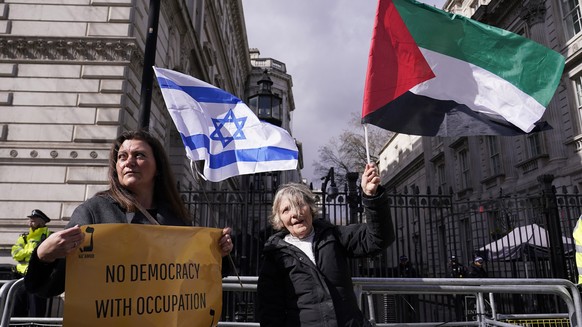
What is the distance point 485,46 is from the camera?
14.0ft

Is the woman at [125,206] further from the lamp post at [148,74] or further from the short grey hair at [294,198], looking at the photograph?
the lamp post at [148,74]

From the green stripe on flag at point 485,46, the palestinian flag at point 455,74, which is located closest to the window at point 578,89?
the green stripe on flag at point 485,46

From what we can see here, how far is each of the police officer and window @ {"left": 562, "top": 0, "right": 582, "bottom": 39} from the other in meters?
20.3

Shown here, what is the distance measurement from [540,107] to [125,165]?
11.8ft

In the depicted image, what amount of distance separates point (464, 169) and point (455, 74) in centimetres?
2626

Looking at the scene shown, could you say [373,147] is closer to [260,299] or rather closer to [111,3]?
[111,3]

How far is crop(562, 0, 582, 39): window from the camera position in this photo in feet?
59.6

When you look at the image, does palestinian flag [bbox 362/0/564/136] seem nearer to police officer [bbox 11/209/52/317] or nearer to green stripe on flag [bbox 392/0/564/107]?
green stripe on flag [bbox 392/0/564/107]

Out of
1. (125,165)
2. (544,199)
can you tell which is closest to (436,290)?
(125,165)

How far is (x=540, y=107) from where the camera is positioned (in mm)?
3984

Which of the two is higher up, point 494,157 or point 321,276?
point 494,157

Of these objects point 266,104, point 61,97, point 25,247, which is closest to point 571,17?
point 266,104

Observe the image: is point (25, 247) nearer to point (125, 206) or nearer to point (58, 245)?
point (125, 206)

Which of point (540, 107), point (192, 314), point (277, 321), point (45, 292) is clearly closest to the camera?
point (45, 292)
